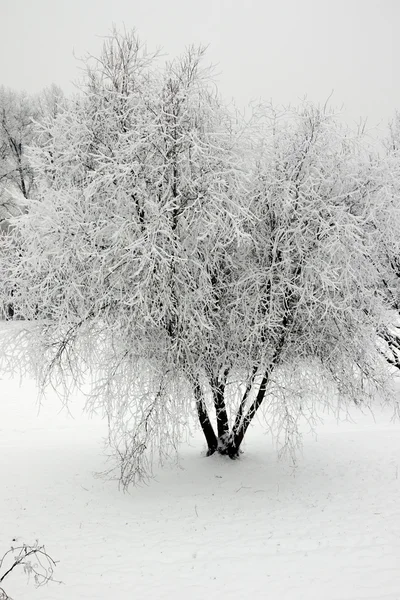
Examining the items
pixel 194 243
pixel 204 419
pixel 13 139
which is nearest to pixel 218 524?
pixel 204 419

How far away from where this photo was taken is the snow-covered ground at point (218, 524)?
7.52 metres

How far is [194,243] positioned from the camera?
9.91 metres

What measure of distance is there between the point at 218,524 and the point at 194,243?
5306 mm

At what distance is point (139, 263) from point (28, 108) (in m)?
29.4

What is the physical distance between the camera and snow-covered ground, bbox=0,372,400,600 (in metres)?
Result: 7.52

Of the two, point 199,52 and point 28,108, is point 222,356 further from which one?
point 28,108

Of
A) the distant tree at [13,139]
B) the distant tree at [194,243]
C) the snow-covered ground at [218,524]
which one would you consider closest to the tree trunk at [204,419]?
the distant tree at [194,243]

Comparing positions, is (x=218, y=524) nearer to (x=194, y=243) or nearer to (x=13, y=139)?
(x=194, y=243)

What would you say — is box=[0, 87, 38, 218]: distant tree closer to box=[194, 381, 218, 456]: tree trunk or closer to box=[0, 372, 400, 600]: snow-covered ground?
box=[0, 372, 400, 600]: snow-covered ground

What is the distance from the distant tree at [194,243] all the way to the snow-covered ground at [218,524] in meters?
1.45

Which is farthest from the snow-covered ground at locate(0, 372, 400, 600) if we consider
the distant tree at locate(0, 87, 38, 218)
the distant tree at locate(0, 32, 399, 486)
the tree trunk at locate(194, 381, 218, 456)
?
the distant tree at locate(0, 87, 38, 218)

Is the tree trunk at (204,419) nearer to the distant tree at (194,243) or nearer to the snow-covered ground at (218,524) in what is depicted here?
the distant tree at (194,243)

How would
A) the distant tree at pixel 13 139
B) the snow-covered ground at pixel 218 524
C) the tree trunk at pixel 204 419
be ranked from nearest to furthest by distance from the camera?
the snow-covered ground at pixel 218 524 < the tree trunk at pixel 204 419 < the distant tree at pixel 13 139

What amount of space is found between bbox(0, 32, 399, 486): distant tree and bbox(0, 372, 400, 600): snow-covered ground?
4.76ft
